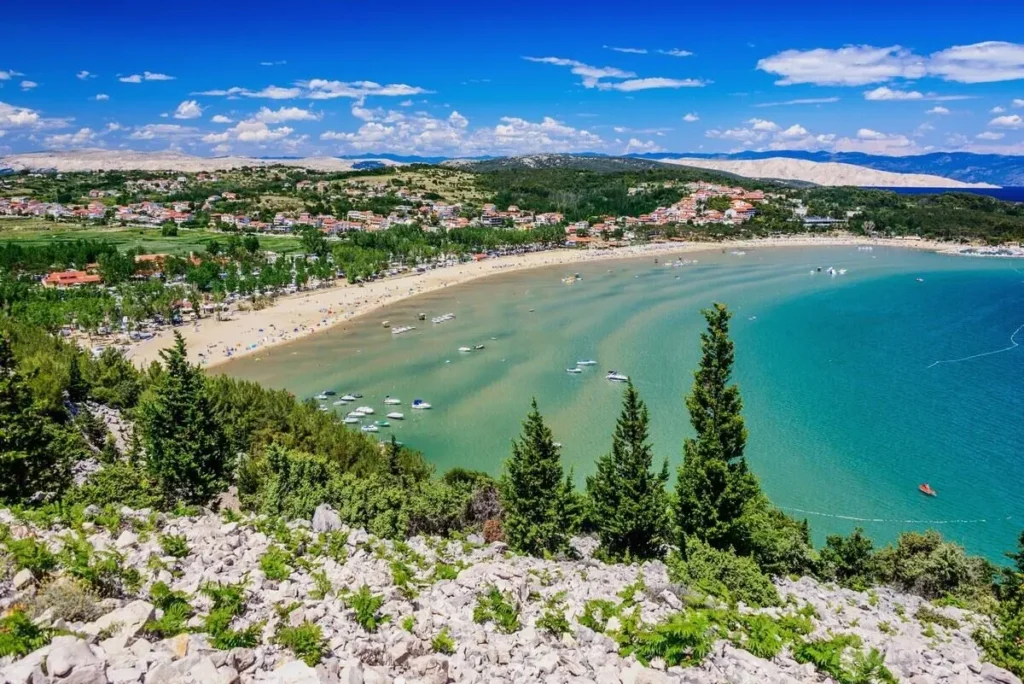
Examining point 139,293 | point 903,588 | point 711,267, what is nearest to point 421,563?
point 903,588

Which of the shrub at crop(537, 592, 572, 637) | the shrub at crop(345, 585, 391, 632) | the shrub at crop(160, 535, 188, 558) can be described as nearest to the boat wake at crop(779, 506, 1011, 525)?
the shrub at crop(537, 592, 572, 637)

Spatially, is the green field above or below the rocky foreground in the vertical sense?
above

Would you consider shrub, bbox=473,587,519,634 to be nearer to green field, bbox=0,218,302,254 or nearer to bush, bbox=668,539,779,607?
bush, bbox=668,539,779,607

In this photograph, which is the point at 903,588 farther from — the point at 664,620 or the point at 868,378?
the point at 868,378

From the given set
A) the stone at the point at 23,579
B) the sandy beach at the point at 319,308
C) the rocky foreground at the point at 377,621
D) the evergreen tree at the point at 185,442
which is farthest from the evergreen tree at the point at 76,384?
the stone at the point at 23,579

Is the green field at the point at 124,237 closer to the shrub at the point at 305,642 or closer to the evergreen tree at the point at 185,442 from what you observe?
the evergreen tree at the point at 185,442

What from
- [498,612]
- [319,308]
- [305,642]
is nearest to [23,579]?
[305,642]

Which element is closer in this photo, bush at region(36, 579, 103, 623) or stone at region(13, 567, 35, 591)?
bush at region(36, 579, 103, 623)
